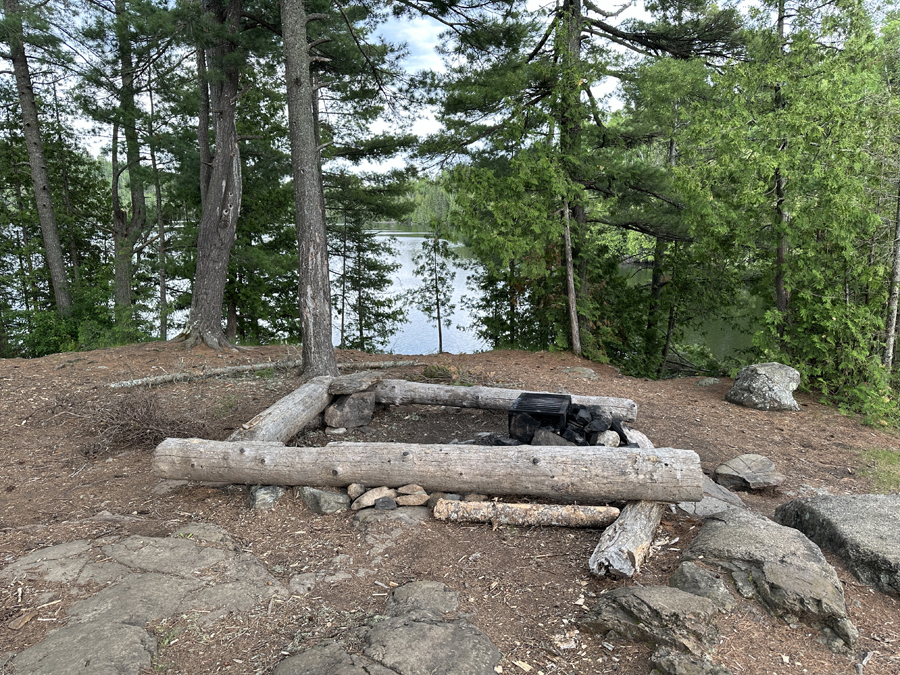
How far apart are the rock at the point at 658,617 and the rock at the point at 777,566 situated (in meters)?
0.37

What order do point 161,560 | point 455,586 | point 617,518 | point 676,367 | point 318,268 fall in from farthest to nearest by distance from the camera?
point 676,367 < point 318,268 < point 617,518 < point 161,560 < point 455,586

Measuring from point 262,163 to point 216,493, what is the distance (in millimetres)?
10337

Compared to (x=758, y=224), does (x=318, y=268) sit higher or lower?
lower

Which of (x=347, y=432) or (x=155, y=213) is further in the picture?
(x=155, y=213)

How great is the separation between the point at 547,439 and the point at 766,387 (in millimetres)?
4652

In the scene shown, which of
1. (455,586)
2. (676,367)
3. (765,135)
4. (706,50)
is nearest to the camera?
(455,586)

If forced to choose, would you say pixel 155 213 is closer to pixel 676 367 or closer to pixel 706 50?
pixel 706 50

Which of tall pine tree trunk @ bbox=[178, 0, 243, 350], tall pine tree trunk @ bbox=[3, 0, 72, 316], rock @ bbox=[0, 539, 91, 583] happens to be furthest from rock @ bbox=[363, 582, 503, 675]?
tall pine tree trunk @ bbox=[3, 0, 72, 316]

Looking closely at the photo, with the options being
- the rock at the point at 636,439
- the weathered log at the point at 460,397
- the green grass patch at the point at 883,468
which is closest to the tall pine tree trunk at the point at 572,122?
the weathered log at the point at 460,397

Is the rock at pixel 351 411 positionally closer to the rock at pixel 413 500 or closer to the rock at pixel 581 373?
the rock at pixel 413 500

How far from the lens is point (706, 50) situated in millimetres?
10758

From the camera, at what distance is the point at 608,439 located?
15.1 feet

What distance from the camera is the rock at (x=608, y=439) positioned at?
4.60m

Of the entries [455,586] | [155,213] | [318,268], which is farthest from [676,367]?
[155,213]
